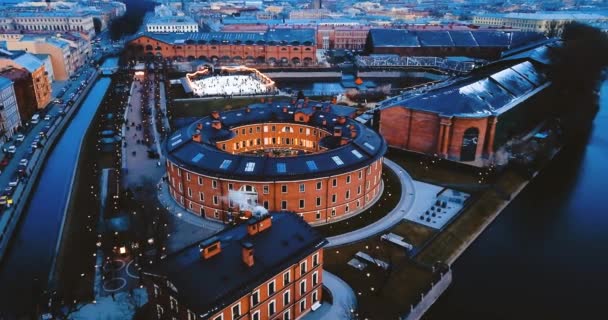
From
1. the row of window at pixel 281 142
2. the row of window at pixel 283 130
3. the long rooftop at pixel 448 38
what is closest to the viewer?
the row of window at pixel 283 130

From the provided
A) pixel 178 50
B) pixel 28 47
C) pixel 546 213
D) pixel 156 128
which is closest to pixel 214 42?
pixel 178 50

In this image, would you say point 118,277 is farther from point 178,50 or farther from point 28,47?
point 178,50

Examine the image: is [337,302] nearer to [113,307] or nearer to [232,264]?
[232,264]

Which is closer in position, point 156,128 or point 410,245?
point 410,245

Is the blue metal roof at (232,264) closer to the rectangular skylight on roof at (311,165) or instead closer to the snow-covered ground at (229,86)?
the rectangular skylight on roof at (311,165)

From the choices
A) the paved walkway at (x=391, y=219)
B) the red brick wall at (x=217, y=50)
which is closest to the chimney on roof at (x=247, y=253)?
the paved walkway at (x=391, y=219)

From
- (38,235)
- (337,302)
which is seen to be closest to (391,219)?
(337,302)
